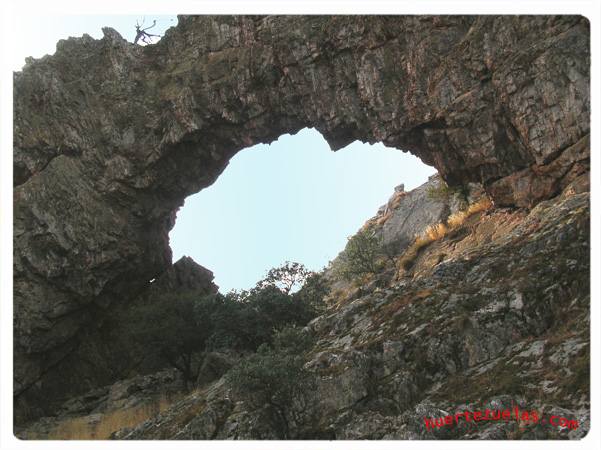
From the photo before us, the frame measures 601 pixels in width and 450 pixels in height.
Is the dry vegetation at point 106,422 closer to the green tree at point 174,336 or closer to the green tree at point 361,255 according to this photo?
the green tree at point 174,336

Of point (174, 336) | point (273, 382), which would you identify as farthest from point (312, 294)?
point (273, 382)

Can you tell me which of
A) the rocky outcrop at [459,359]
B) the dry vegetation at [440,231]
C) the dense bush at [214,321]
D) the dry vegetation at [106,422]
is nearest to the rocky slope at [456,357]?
the rocky outcrop at [459,359]

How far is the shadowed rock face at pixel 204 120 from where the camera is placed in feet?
97.9

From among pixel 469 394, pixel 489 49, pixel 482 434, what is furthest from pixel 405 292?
pixel 489 49

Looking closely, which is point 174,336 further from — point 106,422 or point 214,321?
point 106,422

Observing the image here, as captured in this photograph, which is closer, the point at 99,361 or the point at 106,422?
the point at 106,422

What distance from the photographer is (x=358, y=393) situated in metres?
18.6

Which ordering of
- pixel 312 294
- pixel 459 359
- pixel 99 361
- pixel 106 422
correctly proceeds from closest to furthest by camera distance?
pixel 459 359
pixel 106 422
pixel 312 294
pixel 99 361

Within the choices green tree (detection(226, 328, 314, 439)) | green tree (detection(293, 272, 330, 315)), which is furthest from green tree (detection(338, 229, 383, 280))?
green tree (detection(226, 328, 314, 439))

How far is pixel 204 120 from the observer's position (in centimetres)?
3691

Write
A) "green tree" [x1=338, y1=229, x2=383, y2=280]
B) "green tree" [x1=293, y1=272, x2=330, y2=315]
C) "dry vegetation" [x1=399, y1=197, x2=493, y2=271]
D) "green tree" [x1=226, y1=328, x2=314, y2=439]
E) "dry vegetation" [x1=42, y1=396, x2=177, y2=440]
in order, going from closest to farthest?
"green tree" [x1=226, y1=328, x2=314, y2=439] → "dry vegetation" [x1=42, y1=396, x2=177, y2=440] → "green tree" [x1=293, y1=272, x2=330, y2=315] → "dry vegetation" [x1=399, y1=197, x2=493, y2=271] → "green tree" [x1=338, y1=229, x2=383, y2=280]

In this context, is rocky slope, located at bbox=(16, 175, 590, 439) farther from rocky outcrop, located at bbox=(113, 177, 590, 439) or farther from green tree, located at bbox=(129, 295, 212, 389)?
green tree, located at bbox=(129, 295, 212, 389)

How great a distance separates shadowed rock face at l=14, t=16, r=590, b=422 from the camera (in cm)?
2984

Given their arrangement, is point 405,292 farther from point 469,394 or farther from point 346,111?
point 346,111
